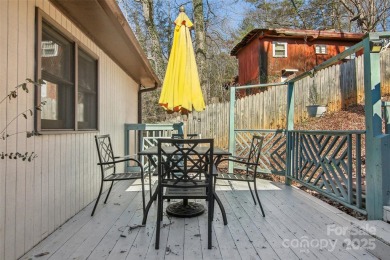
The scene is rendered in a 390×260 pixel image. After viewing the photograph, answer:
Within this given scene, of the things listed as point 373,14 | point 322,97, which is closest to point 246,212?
point 322,97

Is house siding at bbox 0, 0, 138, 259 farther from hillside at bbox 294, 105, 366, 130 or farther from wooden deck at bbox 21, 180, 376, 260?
hillside at bbox 294, 105, 366, 130

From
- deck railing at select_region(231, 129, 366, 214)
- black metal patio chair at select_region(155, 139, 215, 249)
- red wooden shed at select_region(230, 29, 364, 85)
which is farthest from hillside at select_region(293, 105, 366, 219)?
black metal patio chair at select_region(155, 139, 215, 249)

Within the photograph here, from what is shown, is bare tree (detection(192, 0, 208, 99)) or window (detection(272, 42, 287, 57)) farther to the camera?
window (detection(272, 42, 287, 57))

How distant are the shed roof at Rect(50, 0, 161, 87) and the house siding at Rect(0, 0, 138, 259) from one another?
125mm

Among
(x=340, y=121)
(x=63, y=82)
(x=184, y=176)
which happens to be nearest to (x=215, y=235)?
(x=184, y=176)

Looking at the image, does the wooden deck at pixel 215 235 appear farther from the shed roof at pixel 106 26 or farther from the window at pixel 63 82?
the shed roof at pixel 106 26

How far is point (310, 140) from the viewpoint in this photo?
152 inches

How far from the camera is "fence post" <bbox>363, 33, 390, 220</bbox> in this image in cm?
241

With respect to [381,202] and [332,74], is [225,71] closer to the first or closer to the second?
[332,74]

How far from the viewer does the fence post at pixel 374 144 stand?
7.91 ft

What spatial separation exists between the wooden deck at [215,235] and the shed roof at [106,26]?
7.09 ft

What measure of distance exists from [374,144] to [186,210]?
1.99 meters

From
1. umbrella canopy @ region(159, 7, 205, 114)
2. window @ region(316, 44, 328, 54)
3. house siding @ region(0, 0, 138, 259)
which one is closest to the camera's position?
house siding @ region(0, 0, 138, 259)

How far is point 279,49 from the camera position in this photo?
14859mm
